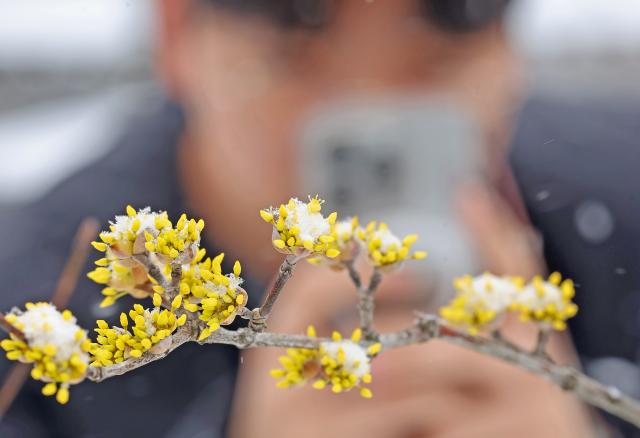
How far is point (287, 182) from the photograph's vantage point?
0.58 m

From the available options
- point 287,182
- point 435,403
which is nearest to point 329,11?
point 287,182

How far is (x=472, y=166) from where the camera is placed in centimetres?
71

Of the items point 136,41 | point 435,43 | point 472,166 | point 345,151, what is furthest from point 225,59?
point 136,41

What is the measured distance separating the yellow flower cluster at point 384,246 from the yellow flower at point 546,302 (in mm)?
36

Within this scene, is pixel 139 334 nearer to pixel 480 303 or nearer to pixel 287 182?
pixel 480 303

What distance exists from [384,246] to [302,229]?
0.09ft

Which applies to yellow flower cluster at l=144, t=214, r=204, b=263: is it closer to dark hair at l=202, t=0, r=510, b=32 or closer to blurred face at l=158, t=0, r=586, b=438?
blurred face at l=158, t=0, r=586, b=438

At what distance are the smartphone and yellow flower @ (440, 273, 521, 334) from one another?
0.11m

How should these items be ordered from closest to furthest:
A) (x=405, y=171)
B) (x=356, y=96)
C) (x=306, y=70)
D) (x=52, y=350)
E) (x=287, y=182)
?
(x=52, y=350) → (x=405, y=171) → (x=287, y=182) → (x=356, y=96) → (x=306, y=70)

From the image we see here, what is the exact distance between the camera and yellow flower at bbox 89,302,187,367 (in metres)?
0.16

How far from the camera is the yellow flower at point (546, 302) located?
19cm

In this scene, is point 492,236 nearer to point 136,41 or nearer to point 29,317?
point 29,317

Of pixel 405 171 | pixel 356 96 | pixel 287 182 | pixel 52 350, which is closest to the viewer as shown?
pixel 52 350

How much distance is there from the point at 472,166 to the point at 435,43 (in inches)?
11.0
